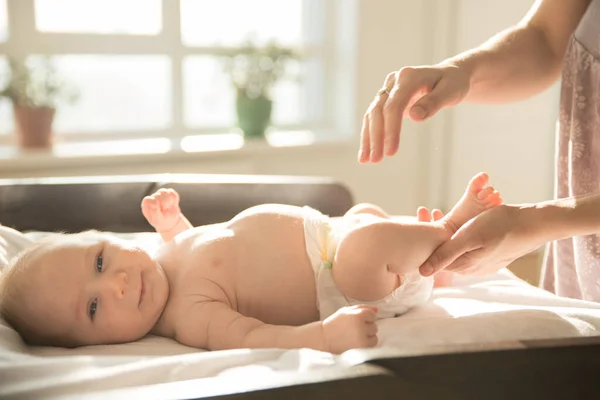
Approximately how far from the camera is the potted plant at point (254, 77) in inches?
103

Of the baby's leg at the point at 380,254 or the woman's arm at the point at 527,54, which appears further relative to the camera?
the woman's arm at the point at 527,54

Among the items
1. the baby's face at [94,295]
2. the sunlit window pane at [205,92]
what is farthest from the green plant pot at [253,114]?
the baby's face at [94,295]

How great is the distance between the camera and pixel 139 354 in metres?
0.96

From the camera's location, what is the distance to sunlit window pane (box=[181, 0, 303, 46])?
8.82 feet

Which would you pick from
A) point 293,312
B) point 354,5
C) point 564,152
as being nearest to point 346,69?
point 354,5

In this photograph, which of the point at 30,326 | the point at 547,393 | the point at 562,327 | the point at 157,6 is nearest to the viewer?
the point at 547,393

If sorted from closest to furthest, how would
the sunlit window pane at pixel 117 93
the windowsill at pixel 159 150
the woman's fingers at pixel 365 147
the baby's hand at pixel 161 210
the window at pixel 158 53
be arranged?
1. the woman's fingers at pixel 365 147
2. the baby's hand at pixel 161 210
3. the windowsill at pixel 159 150
4. the window at pixel 158 53
5. the sunlit window pane at pixel 117 93

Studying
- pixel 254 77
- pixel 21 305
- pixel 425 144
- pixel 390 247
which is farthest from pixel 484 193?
pixel 425 144

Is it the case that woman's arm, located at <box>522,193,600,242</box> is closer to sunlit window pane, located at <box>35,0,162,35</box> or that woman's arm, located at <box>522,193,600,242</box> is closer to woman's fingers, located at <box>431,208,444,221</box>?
woman's fingers, located at <box>431,208,444,221</box>

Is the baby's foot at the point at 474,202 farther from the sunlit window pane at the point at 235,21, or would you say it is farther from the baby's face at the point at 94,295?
the sunlit window pane at the point at 235,21

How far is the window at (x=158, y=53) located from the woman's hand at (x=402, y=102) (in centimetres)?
173

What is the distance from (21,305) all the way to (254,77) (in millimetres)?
1754

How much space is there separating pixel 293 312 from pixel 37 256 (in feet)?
1.37

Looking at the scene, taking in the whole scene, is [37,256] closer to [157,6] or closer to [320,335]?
[320,335]
